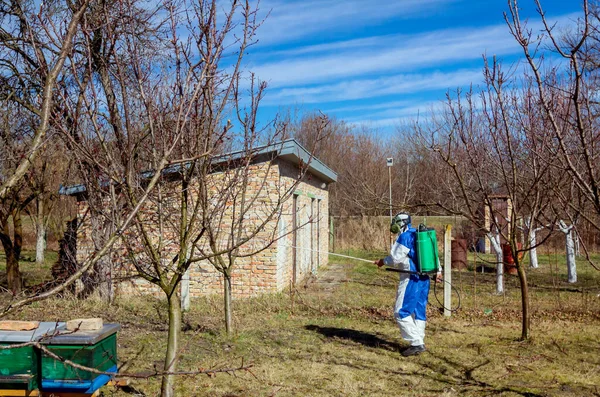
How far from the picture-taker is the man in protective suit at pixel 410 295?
24.8 ft

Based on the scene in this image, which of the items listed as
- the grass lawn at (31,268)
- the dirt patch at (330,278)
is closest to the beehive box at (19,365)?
the dirt patch at (330,278)

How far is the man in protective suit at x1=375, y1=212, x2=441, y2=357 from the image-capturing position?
24.8ft

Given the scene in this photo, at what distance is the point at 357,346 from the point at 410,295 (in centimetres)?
117

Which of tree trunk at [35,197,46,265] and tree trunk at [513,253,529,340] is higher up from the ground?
tree trunk at [35,197,46,265]

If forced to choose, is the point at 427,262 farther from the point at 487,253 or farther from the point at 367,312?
the point at 487,253

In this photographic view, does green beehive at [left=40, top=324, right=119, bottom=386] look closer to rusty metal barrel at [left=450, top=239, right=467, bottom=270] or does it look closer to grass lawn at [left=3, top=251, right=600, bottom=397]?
grass lawn at [left=3, top=251, right=600, bottom=397]

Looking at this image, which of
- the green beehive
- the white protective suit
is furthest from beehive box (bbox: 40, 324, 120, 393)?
the white protective suit

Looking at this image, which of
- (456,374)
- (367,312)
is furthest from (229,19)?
(367,312)

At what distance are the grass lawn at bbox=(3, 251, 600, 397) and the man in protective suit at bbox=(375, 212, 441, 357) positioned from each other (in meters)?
0.27

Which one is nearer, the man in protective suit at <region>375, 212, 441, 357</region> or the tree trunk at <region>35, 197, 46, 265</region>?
the man in protective suit at <region>375, 212, 441, 357</region>

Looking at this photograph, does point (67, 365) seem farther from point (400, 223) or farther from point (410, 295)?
point (400, 223)

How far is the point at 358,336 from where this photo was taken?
28.6 feet

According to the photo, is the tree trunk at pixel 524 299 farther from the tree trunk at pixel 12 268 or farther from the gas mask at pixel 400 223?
the tree trunk at pixel 12 268

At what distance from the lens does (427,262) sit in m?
7.45
